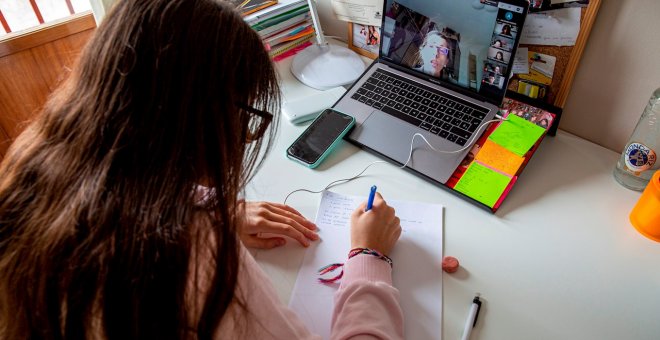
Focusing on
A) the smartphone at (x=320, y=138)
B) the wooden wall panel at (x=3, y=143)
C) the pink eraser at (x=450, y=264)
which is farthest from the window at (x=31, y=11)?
the pink eraser at (x=450, y=264)

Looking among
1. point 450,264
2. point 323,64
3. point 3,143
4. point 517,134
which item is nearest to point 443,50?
point 517,134

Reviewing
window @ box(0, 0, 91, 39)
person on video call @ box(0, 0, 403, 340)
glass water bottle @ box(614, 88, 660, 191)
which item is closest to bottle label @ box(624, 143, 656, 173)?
glass water bottle @ box(614, 88, 660, 191)

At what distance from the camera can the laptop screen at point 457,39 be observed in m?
0.85

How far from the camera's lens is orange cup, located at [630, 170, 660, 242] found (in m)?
0.75

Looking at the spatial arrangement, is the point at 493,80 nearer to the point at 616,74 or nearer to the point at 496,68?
the point at 496,68

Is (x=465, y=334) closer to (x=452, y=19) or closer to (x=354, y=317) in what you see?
(x=354, y=317)

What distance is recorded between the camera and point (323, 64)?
3.92ft

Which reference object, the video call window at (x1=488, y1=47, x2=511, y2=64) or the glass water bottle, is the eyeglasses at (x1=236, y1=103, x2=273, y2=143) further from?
the glass water bottle

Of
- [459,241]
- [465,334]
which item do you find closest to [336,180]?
[459,241]

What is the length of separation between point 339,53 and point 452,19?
39 centimetres

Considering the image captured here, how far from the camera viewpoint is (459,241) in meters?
0.78

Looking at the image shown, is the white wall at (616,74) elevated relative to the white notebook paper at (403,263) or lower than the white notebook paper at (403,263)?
elevated

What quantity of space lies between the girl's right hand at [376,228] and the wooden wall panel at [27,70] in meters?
1.28

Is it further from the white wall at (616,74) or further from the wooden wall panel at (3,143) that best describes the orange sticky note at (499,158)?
the wooden wall panel at (3,143)
